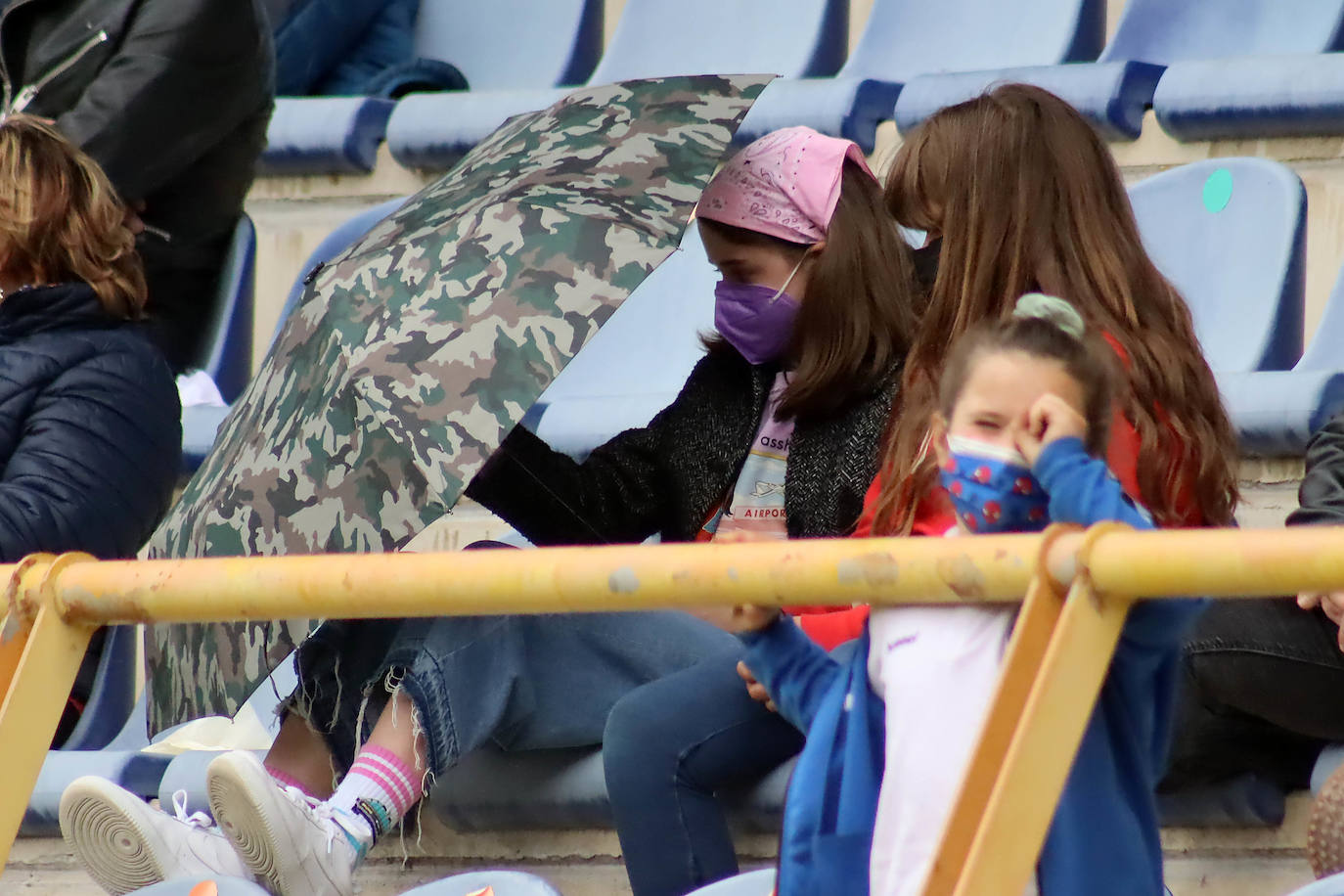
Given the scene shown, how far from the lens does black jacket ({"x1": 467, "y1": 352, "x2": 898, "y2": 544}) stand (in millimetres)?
2123

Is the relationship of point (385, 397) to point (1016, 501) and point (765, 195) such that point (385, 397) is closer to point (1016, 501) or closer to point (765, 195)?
point (765, 195)

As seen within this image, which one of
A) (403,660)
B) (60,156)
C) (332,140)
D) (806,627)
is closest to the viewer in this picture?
(806,627)

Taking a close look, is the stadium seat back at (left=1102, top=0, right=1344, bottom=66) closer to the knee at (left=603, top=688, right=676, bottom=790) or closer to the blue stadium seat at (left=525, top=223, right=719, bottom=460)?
the blue stadium seat at (left=525, top=223, right=719, bottom=460)

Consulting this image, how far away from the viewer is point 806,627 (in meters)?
2.04

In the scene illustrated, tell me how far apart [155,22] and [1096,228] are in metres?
1.91

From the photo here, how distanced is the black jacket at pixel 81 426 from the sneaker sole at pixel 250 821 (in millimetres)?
806

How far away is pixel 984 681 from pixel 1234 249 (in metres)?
1.43

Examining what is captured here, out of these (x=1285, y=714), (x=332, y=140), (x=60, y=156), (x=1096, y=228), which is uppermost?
(x=1096, y=228)

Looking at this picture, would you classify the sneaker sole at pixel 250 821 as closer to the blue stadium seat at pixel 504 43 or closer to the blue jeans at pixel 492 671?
the blue jeans at pixel 492 671

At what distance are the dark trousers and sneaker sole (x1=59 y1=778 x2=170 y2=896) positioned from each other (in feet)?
3.38

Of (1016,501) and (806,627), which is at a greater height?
(1016,501)

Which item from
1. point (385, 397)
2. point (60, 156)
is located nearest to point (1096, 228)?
point (385, 397)

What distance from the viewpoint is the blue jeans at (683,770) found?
1979mm

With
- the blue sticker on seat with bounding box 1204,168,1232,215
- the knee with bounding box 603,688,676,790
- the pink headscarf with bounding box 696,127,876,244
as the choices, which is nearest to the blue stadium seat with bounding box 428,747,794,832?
the knee with bounding box 603,688,676,790
